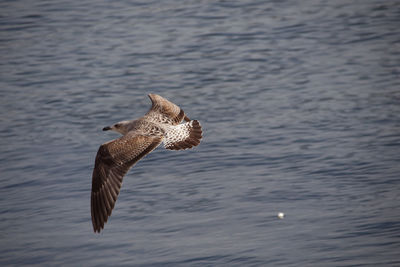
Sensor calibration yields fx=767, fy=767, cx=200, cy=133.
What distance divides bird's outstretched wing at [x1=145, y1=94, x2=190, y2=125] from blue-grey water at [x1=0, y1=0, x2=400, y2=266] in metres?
0.89

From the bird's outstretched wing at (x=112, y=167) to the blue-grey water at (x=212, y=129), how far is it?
0.38m

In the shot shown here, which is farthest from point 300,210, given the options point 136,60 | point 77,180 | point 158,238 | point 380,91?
point 136,60

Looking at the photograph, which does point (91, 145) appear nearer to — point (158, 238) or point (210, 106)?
point (210, 106)

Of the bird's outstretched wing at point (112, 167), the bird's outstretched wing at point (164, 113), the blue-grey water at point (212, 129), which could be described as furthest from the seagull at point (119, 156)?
the bird's outstretched wing at point (164, 113)

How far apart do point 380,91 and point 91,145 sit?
4885mm

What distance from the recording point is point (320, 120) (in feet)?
38.6

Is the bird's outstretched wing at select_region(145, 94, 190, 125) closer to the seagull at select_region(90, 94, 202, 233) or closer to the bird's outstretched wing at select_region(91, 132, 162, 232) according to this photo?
the seagull at select_region(90, 94, 202, 233)

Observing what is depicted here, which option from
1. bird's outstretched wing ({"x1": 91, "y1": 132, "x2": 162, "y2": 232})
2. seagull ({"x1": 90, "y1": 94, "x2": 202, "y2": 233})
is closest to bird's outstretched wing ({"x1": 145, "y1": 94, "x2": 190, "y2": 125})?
seagull ({"x1": 90, "y1": 94, "x2": 202, "y2": 233})

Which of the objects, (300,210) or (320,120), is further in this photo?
(320,120)

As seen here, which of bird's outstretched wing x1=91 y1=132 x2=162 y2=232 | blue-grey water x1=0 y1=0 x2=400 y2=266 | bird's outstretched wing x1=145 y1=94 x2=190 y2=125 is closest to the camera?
blue-grey water x1=0 y1=0 x2=400 y2=266

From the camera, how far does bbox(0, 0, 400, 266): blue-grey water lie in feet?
27.4

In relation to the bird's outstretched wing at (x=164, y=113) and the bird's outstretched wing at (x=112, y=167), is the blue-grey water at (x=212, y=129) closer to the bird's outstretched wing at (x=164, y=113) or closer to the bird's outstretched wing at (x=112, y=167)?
the bird's outstretched wing at (x=112, y=167)

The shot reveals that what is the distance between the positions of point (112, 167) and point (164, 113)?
136cm

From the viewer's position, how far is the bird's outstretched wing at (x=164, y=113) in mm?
9430
